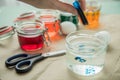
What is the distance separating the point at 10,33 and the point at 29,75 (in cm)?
23

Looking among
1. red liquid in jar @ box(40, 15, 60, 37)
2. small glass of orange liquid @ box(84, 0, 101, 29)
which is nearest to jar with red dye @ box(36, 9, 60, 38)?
red liquid in jar @ box(40, 15, 60, 37)

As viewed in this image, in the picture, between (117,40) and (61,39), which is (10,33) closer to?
(61,39)

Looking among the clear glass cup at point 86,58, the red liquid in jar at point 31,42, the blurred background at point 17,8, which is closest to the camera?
the clear glass cup at point 86,58

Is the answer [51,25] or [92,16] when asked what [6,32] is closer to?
[51,25]

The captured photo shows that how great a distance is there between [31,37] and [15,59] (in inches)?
3.1

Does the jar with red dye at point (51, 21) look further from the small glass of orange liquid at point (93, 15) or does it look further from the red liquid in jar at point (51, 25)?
the small glass of orange liquid at point (93, 15)

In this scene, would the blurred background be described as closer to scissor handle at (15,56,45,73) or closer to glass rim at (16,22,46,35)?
glass rim at (16,22,46,35)

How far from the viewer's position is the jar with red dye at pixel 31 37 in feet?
1.91

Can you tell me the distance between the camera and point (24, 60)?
529 millimetres

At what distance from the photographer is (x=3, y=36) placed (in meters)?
0.66

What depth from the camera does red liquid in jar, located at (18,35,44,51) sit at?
58 cm

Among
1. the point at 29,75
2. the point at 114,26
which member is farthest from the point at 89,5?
the point at 29,75

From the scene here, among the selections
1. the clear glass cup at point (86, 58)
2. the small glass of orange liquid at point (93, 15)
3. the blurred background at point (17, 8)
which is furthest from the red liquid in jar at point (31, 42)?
the blurred background at point (17, 8)

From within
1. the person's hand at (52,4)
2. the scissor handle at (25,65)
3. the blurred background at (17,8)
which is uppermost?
the person's hand at (52,4)
